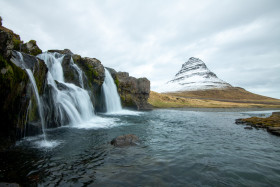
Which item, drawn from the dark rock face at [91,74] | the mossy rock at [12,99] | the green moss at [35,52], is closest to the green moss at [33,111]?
the mossy rock at [12,99]

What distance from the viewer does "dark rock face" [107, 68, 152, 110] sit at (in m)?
49.5

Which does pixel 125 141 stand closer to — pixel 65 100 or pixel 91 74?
pixel 65 100

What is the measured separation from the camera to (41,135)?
1399 centimetres

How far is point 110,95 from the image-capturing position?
41594mm

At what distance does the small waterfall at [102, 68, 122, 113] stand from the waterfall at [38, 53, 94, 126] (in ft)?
43.4

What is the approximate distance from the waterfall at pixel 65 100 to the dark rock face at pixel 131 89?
21.7 meters

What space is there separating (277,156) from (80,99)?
24.3m

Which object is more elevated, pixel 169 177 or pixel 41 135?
pixel 41 135

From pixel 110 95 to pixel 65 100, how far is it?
71.5 feet

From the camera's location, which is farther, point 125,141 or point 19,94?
point 125,141

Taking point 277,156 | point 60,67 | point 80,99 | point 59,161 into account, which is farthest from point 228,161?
point 60,67

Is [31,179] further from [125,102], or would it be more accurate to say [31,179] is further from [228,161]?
[125,102]

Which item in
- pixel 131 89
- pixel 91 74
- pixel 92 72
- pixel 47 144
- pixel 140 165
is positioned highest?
pixel 92 72

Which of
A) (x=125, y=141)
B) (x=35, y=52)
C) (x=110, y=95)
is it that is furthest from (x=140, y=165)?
(x=110, y=95)
